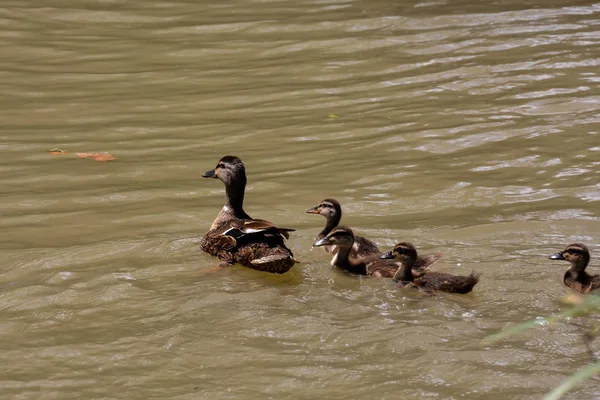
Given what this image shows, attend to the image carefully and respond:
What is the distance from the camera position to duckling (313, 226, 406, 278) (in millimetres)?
6691

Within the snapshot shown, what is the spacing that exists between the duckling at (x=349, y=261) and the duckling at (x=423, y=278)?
0.11m

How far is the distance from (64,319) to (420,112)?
16.1ft

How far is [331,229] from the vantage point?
277 inches

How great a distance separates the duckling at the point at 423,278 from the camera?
20.1 feet

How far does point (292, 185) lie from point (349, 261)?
1.62 metres

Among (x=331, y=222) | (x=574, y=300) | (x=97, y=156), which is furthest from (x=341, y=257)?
(x=97, y=156)

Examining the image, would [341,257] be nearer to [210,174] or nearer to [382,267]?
[382,267]

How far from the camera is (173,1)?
1365cm

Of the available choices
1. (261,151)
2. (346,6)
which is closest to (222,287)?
(261,151)

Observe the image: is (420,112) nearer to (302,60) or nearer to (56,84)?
(302,60)

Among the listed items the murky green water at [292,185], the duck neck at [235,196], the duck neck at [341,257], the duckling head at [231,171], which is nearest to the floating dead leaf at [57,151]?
the murky green water at [292,185]

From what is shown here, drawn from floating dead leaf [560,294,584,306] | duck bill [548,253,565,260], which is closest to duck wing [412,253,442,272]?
duck bill [548,253,565,260]

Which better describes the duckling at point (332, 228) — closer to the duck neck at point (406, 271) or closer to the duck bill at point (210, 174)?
the duck neck at point (406, 271)

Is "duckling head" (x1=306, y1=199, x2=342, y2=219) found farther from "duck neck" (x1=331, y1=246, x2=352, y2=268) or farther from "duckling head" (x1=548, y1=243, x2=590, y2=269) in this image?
"duckling head" (x1=548, y1=243, x2=590, y2=269)
